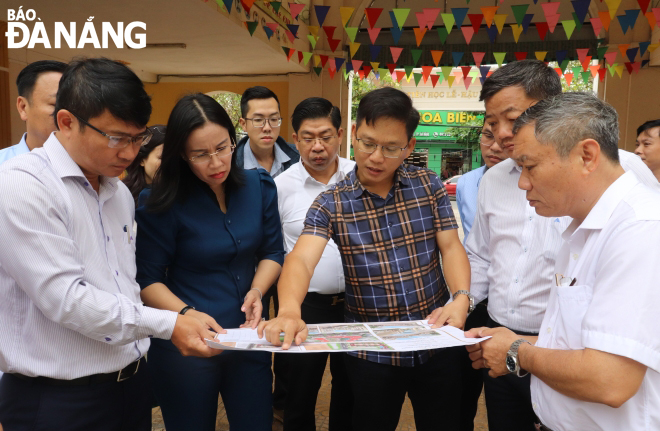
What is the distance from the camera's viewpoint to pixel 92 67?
136cm

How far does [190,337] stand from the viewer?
1431 mm

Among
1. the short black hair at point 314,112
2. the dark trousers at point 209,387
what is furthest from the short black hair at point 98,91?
the short black hair at point 314,112

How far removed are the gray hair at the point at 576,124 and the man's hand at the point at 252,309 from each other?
3.59 feet

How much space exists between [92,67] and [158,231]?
1.89 feet

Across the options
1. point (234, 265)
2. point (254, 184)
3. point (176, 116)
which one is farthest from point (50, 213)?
point (254, 184)

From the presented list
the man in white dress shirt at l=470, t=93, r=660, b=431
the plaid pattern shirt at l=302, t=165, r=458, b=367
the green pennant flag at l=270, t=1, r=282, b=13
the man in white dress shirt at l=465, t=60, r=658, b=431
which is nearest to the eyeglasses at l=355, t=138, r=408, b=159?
the plaid pattern shirt at l=302, t=165, r=458, b=367

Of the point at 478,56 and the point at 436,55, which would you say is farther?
the point at 436,55

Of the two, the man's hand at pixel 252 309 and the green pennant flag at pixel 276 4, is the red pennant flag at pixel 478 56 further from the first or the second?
the man's hand at pixel 252 309

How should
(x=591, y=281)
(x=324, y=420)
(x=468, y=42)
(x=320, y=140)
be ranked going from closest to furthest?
(x=591, y=281) < (x=320, y=140) < (x=324, y=420) < (x=468, y=42)

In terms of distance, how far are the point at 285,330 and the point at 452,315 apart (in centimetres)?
58

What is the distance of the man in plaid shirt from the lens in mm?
1707

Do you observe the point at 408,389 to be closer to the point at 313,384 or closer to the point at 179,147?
the point at 313,384

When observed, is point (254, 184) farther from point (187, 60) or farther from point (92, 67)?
point (187, 60)

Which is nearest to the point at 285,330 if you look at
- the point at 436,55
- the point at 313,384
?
the point at 313,384
